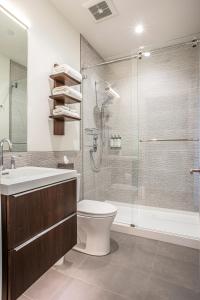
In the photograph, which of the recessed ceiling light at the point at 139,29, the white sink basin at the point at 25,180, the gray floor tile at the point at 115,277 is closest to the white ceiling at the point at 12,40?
the white sink basin at the point at 25,180

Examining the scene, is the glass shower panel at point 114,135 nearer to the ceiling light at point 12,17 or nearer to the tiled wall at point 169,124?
the tiled wall at point 169,124

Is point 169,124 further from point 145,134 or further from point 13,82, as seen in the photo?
point 13,82

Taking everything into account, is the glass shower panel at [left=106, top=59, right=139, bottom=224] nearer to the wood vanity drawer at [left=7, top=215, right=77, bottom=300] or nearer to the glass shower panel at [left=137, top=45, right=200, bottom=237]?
the glass shower panel at [left=137, top=45, right=200, bottom=237]

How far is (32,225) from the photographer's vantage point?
0.98 m

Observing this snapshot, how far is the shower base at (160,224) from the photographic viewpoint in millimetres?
1949

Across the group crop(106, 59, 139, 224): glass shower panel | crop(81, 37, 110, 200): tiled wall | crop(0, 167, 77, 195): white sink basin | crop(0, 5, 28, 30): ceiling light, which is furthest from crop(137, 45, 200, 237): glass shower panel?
crop(0, 5, 28, 30): ceiling light

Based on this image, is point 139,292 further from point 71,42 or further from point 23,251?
point 71,42

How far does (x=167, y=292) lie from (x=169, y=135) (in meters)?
1.97

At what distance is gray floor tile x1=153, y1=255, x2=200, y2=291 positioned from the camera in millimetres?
1390

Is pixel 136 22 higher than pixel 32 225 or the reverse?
higher

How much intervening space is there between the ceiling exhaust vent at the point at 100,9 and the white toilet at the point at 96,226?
6.73 ft

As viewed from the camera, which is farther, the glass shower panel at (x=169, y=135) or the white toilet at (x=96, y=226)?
the glass shower panel at (x=169, y=135)

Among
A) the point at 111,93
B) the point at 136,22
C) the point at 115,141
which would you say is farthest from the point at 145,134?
the point at 136,22

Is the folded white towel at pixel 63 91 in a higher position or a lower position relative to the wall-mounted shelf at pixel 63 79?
lower
